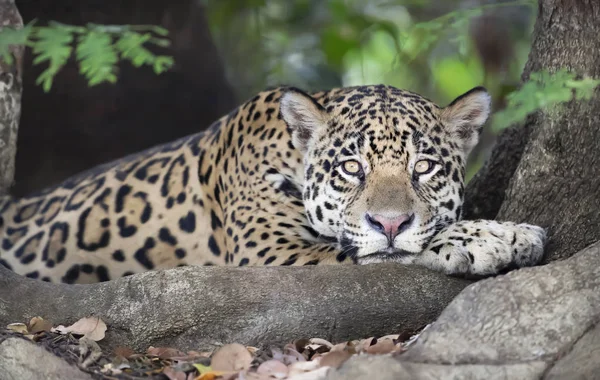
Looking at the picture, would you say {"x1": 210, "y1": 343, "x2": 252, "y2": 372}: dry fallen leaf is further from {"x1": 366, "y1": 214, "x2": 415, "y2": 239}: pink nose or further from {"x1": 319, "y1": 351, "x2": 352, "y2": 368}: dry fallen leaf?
{"x1": 366, "y1": 214, "x2": 415, "y2": 239}: pink nose

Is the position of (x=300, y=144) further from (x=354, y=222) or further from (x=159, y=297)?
(x=159, y=297)

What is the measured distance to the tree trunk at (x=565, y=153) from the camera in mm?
6121

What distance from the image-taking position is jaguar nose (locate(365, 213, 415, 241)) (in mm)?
6078

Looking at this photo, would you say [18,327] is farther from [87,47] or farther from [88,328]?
[87,47]

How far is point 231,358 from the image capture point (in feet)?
16.9

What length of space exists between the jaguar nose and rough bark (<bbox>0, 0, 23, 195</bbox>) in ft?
11.0

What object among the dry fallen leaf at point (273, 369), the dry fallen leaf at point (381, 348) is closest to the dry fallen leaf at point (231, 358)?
the dry fallen leaf at point (273, 369)

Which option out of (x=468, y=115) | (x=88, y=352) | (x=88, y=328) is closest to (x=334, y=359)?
(x=88, y=352)

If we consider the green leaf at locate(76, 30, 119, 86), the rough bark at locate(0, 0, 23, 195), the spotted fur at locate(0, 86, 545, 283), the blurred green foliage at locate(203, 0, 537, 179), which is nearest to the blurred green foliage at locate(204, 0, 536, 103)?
the blurred green foliage at locate(203, 0, 537, 179)

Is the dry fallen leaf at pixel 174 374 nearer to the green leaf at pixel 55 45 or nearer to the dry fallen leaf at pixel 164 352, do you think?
the dry fallen leaf at pixel 164 352

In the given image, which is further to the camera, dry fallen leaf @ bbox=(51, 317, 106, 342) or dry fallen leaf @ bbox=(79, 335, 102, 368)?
dry fallen leaf @ bbox=(51, 317, 106, 342)

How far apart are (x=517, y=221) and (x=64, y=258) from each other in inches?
151

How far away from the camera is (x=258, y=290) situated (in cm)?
572

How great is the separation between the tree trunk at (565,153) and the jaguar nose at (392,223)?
0.96 meters
